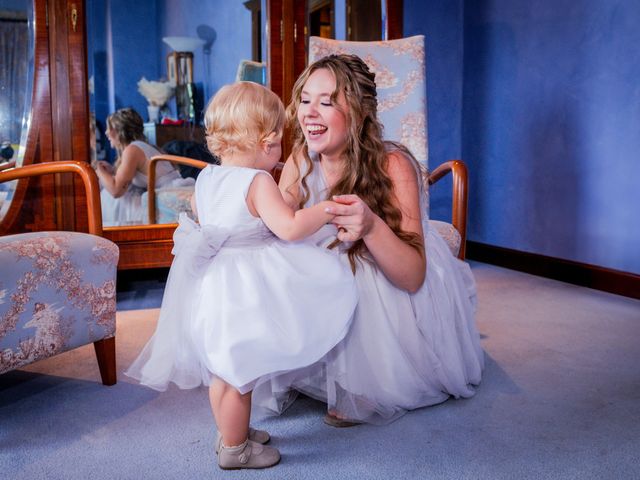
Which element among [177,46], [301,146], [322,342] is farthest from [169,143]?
[322,342]

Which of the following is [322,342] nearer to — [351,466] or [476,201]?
[351,466]

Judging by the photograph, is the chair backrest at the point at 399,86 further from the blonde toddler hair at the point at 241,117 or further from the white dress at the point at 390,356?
the blonde toddler hair at the point at 241,117

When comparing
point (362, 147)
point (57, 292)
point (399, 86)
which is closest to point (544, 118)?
point (399, 86)

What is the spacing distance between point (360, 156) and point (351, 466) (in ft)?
2.32

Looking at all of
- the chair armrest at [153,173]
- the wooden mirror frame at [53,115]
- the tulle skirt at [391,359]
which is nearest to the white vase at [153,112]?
the chair armrest at [153,173]

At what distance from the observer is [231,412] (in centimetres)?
125

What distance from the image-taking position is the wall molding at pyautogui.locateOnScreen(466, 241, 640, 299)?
2.79 m

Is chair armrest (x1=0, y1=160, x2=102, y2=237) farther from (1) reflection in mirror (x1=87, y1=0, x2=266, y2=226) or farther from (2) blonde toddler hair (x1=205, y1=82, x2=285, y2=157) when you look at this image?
(1) reflection in mirror (x1=87, y1=0, x2=266, y2=226)

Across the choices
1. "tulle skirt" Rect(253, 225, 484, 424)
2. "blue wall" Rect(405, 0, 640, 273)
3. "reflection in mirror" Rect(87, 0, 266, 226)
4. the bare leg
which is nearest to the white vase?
"reflection in mirror" Rect(87, 0, 266, 226)

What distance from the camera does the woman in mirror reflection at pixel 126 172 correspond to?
8.27ft

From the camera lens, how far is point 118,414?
1.55m

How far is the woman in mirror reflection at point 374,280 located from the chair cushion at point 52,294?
0.50 meters

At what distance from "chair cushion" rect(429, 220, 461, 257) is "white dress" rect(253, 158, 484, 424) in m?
0.25

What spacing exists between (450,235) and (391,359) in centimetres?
59
